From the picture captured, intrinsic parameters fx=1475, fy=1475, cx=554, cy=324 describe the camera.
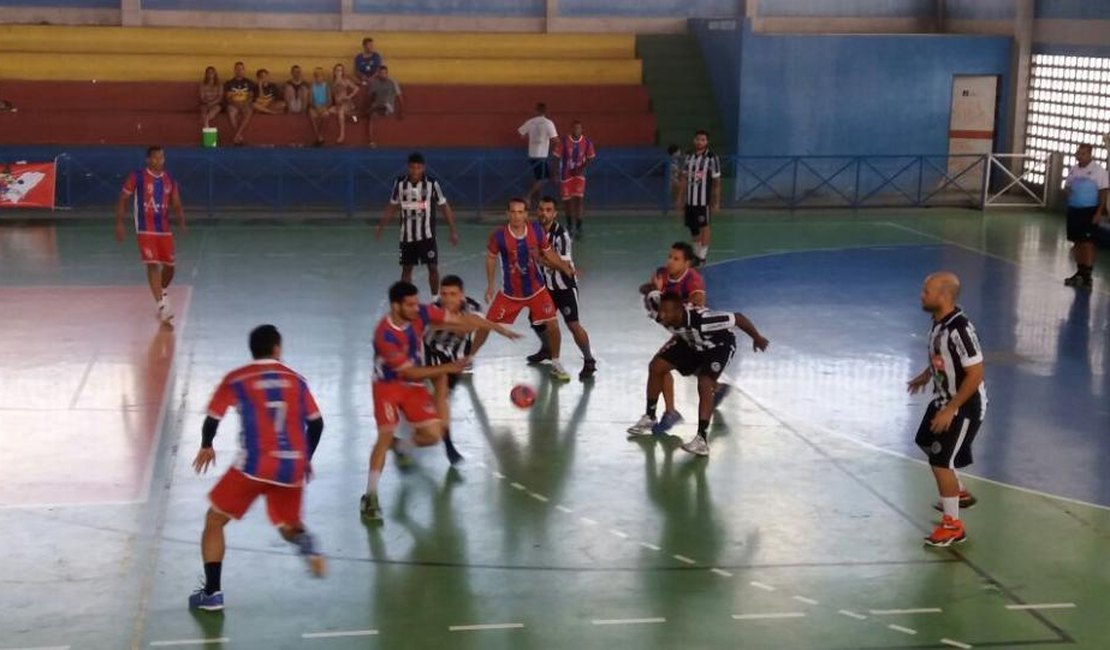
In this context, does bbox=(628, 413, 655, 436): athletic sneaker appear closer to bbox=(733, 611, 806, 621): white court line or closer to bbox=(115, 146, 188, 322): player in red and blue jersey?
bbox=(733, 611, 806, 621): white court line

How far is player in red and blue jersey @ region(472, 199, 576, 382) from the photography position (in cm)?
1462

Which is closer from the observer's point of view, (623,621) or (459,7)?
(623,621)

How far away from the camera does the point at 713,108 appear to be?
31734mm

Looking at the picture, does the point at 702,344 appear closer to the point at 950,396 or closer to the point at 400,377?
the point at 950,396

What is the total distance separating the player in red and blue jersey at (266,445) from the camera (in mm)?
8695

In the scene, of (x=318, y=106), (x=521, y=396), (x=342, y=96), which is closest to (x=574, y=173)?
(x=342, y=96)

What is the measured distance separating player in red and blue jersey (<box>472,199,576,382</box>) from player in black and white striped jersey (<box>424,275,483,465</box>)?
1078mm

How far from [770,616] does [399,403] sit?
323cm

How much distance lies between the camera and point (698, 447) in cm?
1238

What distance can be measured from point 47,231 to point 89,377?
10844mm

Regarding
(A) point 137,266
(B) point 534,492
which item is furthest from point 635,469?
(A) point 137,266

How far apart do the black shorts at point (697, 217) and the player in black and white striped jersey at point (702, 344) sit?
10159 mm

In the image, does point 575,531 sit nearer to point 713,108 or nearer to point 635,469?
point 635,469

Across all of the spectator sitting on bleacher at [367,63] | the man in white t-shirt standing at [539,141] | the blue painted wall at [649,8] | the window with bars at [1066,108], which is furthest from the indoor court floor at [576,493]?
the blue painted wall at [649,8]
